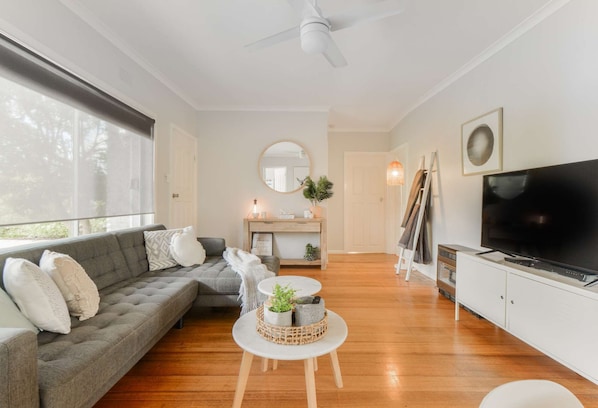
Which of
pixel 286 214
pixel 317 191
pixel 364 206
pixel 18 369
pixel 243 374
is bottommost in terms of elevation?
pixel 243 374

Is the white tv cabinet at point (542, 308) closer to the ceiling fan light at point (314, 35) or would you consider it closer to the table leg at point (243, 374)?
the table leg at point (243, 374)

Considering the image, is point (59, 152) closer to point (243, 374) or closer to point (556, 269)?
point (243, 374)

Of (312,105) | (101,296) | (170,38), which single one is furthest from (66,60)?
(312,105)

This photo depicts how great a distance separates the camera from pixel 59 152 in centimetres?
194

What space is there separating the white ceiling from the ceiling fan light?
423 mm

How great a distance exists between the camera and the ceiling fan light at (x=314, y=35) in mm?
1743

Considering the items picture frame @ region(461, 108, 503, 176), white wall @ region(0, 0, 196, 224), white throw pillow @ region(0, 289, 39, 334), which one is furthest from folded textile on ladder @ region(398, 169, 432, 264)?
white throw pillow @ region(0, 289, 39, 334)

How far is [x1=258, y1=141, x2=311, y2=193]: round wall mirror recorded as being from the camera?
4.31m

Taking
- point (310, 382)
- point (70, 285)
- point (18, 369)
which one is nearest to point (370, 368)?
point (310, 382)

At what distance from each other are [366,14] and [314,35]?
338mm

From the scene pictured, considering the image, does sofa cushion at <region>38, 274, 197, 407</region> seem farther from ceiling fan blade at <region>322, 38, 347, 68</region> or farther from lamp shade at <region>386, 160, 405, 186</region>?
lamp shade at <region>386, 160, 405, 186</region>

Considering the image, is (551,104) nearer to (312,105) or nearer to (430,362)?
(430,362)

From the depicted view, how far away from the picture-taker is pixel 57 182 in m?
1.94

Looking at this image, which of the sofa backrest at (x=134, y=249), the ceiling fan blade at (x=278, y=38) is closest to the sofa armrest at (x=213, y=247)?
the sofa backrest at (x=134, y=249)
